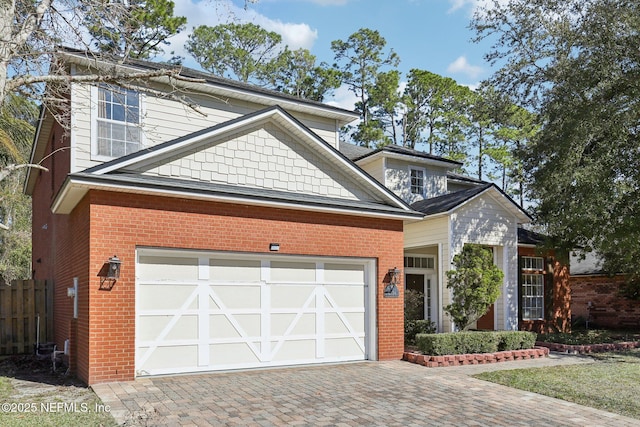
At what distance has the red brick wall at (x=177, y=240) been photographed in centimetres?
957

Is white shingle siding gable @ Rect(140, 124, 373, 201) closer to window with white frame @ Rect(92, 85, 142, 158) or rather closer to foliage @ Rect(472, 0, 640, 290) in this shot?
window with white frame @ Rect(92, 85, 142, 158)

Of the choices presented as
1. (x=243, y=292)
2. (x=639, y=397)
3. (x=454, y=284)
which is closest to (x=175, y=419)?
(x=243, y=292)

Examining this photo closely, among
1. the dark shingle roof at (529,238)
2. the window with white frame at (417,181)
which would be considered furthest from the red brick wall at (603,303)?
the window with white frame at (417,181)

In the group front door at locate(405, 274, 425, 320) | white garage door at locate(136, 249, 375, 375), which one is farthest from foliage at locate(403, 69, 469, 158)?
white garage door at locate(136, 249, 375, 375)

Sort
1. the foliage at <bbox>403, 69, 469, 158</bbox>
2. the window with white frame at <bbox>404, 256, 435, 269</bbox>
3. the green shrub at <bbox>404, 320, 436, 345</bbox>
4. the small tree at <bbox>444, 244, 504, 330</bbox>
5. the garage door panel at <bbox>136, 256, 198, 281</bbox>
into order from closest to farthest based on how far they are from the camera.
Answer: the garage door panel at <bbox>136, 256, 198, 281</bbox> → the small tree at <bbox>444, 244, 504, 330</bbox> → the green shrub at <bbox>404, 320, 436, 345</bbox> → the window with white frame at <bbox>404, 256, 435, 269</bbox> → the foliage at <bbox>403, 69, 469, 158</bbox>

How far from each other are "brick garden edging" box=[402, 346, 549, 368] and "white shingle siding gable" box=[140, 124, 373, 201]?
4.02m

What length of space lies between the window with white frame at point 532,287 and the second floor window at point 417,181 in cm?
459

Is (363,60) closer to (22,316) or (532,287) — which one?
(532,287)

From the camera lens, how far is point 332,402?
856 centimetres

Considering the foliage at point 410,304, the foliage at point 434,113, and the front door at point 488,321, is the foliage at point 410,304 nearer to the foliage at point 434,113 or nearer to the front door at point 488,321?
the front door at point 488,321

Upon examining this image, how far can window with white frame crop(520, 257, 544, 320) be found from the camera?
64.6 feet

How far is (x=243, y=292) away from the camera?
11.3m

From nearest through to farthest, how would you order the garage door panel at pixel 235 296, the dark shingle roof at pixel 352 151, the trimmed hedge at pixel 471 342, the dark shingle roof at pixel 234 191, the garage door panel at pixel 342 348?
the dark shingle roof at pixel 234 191 < the garage door panel at pixel 235 296 < the garage door panel at pixel 342 348 < the trimmed hedge at pixel 471 342 < the dark shingle roof at pixel 352 151

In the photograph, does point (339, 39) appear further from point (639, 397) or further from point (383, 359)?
point (639, 397)
